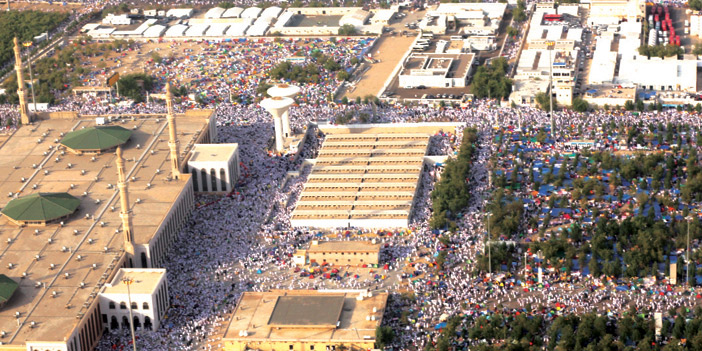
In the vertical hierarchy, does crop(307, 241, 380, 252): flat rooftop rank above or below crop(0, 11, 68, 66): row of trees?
below

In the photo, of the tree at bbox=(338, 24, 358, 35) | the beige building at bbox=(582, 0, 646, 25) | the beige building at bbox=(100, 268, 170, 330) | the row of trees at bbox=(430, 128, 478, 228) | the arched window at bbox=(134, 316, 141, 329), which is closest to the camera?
the beige building at bbox=(100, 268, 170, 330)

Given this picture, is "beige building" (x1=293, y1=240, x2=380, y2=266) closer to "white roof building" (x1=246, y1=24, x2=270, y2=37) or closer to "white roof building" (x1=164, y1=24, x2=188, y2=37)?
"white roof building" (x1=246, y1=24, x2=270, y2=37)

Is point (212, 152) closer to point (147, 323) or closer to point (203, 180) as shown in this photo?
point (203, 180)

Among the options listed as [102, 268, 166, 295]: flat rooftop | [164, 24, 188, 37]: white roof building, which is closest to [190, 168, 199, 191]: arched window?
[102, 268, 166, 295]: flat rooftop

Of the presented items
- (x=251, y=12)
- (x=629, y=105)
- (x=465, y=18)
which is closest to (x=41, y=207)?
(x=629, y=105)

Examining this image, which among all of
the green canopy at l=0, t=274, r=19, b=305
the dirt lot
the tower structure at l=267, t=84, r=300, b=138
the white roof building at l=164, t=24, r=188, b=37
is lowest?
the dirt lot

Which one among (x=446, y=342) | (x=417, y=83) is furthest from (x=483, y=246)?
(x=417, y=83)

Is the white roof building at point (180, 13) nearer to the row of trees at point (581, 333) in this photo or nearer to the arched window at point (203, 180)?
the arched window at point (203, 180)

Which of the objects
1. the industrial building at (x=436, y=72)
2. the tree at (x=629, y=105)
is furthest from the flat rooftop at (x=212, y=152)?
the tree at (x=629, y=105)
